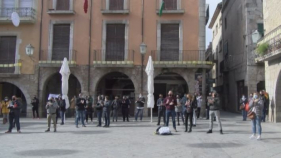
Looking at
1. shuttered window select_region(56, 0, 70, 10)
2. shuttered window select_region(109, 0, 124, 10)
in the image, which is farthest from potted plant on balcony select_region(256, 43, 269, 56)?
shuttered window select_region(56, 0, 70, 10)

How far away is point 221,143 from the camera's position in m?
9.77

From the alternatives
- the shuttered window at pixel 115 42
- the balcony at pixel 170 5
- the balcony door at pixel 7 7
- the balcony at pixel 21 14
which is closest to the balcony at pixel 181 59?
the shuttered window at pixel 115 42

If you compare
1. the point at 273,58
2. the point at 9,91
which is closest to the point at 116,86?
the point at 9,91

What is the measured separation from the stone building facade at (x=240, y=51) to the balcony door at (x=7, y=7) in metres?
17.2

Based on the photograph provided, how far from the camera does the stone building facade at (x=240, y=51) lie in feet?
73.4

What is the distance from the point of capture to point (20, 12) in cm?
2192

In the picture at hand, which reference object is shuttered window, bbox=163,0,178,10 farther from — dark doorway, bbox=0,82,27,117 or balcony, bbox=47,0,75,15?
dark doorway, bbox=0,82,27,117

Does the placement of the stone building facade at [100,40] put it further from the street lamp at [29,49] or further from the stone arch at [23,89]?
the street lamp at [29,49]

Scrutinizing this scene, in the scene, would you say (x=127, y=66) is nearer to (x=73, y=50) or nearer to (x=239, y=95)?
(x=73, y=50)

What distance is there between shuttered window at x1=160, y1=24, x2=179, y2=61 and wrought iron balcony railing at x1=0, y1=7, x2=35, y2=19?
9293 mm

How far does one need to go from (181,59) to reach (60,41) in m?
8.73

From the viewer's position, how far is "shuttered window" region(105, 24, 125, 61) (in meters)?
21.6

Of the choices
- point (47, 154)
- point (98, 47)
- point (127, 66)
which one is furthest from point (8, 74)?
point (47, 154)

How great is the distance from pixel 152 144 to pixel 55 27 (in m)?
15.3
